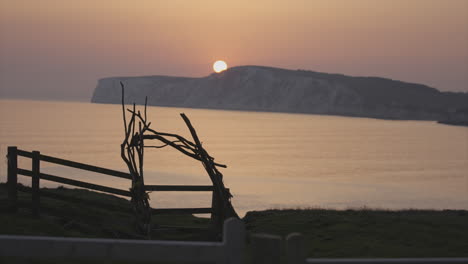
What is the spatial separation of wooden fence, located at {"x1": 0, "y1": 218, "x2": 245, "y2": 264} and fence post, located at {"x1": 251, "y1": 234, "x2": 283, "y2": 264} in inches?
5.0

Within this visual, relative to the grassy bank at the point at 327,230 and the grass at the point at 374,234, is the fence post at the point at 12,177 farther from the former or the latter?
the grass at the point at 374,234

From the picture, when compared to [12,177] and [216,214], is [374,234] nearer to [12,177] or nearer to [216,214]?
[216,214]

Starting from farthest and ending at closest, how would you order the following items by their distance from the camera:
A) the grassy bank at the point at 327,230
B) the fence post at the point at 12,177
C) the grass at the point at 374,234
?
the fence post at the point at 12,177 → the grass at the point at 374,234 → the grassy bank at the point at 327,230

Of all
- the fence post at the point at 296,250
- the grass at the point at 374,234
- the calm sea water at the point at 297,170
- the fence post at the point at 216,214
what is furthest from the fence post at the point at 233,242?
the calm sea water at the point at 297,170

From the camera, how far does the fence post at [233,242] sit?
178 inches

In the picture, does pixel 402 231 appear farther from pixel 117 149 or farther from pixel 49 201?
pixel 117 149

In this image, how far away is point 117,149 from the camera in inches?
3462

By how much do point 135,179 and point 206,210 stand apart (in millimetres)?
1569

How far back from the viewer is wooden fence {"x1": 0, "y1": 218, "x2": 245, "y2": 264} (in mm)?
4621

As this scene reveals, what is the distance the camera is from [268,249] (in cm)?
456

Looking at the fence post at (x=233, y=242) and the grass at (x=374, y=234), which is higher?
the grass at (x=374, y=234)

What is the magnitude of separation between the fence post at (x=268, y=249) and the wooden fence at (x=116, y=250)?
0.13 meters

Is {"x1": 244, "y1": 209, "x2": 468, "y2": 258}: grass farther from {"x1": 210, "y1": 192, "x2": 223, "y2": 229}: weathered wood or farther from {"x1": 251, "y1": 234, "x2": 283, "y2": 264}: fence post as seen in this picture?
{"x1": 251, "y1": 234, "x2": 283, "y2": 264}: fence post

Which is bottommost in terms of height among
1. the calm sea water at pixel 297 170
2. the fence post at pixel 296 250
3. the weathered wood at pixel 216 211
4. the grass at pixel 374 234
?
the fence post at pixel 296 250
